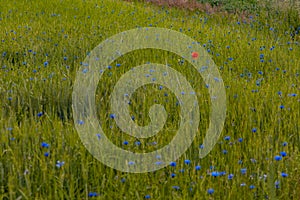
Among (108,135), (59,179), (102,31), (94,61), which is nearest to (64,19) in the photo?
(102,31)

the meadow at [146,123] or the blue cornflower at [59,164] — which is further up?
the meadow at [146,123]

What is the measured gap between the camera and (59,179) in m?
2.55

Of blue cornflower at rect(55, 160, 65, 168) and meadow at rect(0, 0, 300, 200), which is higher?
meadow at rect(0, 0, 300, 200)

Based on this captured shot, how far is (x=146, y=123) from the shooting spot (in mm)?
3375

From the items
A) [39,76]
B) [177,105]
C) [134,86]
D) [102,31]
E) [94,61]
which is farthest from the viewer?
[102,31]

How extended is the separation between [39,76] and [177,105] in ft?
5.05

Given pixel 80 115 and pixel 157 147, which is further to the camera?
pixel 80 115

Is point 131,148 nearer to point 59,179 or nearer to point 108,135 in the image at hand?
point 108,135

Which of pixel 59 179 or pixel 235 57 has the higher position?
pixel 235 57

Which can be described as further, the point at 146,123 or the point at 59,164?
the point at 146,123

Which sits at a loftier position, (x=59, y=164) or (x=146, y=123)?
(x=146, y=123)

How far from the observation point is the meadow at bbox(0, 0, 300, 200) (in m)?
2.57

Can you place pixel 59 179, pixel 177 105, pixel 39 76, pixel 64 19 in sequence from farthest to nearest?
pixel 64 19
pixel 39 76
pixel 177 105
pixel 59 179

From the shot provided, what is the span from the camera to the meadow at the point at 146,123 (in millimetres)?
2574
